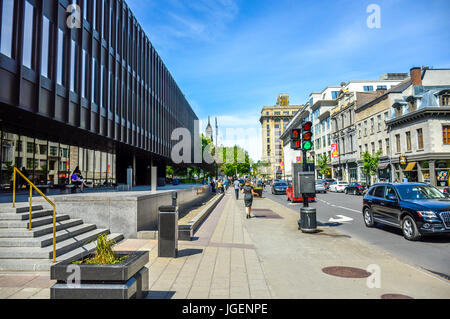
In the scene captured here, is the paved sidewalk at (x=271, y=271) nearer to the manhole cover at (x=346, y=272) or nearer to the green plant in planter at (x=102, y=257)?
the manhole cover at (x=346, y=272)

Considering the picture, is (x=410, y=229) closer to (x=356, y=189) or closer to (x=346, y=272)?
(x=346, y=272)

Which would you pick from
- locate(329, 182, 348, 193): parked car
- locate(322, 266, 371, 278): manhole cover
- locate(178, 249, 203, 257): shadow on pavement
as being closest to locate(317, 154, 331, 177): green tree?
locate(329, 182, 348, 193): parked car

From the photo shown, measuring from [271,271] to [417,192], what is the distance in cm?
698

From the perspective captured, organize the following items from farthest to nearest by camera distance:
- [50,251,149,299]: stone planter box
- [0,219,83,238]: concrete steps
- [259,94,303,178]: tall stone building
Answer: [259,94,303,178]: tall stone building < [0,219,83,238]: concrete steps < [50,251,149,299]: stone planter box

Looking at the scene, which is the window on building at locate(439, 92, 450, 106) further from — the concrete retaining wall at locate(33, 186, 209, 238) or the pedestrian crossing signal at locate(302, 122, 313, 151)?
the concrete retaining wall at locate(33, 186, 209, 238)

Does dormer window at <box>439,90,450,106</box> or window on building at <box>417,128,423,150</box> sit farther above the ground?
dormer window at <box>439,90,450,106</box>

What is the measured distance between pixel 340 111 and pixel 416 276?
5712cm

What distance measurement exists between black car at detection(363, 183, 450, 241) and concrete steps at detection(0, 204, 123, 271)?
8655 millimetres

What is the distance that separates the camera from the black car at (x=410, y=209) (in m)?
8.87

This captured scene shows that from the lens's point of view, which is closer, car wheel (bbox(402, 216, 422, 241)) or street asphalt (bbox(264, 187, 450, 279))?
street asphalt (bbox(264, 187, 450, 279))

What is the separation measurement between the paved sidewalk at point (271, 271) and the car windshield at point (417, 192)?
2469mm

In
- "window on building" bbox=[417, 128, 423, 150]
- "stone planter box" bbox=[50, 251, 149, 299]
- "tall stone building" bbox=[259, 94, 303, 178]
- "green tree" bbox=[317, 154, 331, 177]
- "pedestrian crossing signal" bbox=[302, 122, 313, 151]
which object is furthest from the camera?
"tall stone building" bbox=[259, 94, 303, 178]

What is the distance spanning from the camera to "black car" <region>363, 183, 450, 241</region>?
8867 mm
